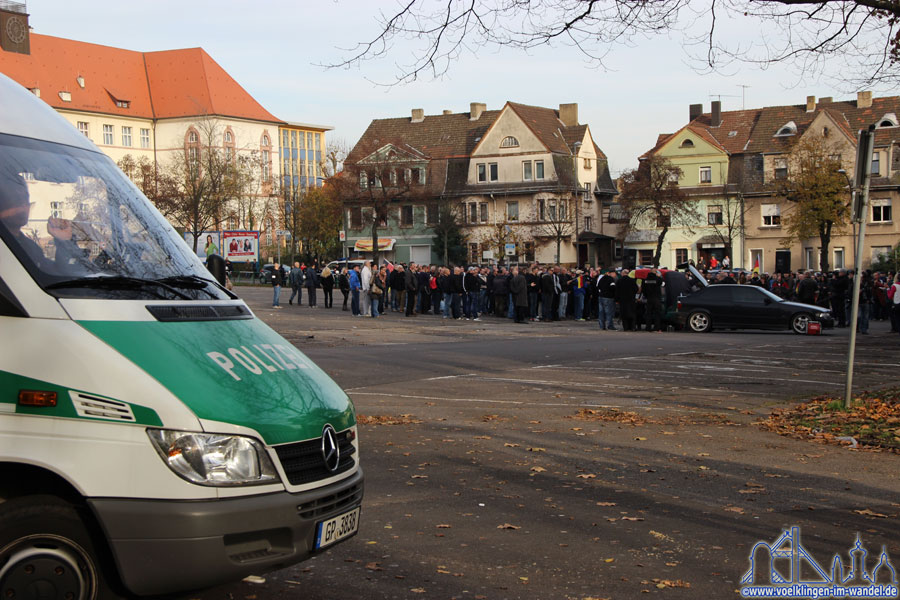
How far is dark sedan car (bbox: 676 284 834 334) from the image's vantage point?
1141 inches

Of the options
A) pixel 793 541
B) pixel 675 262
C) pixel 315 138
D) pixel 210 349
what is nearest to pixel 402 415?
pixel 793 541

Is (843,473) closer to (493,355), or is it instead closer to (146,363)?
(146,363)

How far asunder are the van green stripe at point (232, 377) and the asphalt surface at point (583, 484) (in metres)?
1.16

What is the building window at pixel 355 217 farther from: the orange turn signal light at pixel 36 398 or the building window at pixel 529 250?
the orange turn signal light at pixel 36 398

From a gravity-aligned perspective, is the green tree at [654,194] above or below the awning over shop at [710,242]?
above

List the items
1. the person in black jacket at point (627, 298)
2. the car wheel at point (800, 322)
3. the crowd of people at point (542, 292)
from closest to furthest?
the car wheel at point (800, 322), the person in black jacket at point (627, 298), the crowd of people at point (542, 292)

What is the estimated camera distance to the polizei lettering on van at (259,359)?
493 cm

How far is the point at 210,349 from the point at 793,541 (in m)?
4.00

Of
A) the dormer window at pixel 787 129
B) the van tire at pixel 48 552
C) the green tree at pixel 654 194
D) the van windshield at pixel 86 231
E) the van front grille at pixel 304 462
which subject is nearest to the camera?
the van tire at pixel 48 552

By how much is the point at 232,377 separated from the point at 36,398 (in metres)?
0.86

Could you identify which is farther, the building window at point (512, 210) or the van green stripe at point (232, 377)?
the building window at point (512, 210)

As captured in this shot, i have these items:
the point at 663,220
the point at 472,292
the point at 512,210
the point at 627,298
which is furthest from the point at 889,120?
the point at 627,298

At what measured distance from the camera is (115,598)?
4492 millimetres

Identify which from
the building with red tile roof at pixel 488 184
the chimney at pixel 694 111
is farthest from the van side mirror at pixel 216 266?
the chimney at pixel 694 111
